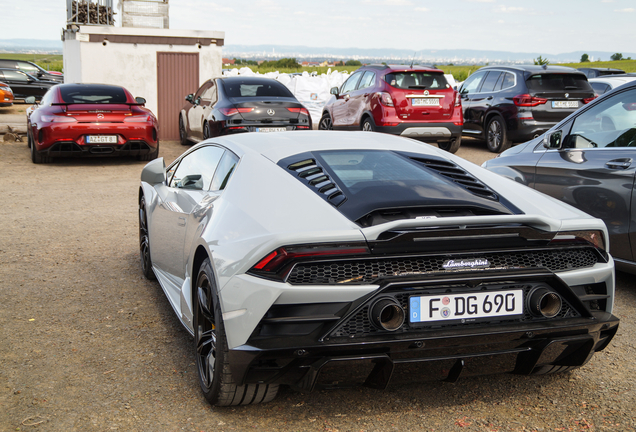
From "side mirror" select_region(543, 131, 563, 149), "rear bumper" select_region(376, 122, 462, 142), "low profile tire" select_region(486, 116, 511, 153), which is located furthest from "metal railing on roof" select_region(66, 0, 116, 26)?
"side mirror" select_region(543, 131, 563, 149)

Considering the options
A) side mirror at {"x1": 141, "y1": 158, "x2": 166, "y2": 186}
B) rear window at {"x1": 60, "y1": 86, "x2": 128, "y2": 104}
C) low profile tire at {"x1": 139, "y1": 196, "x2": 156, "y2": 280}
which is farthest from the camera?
rear window at {"x1": 60, "y1": 86, "x2": 128, "y2": 104}

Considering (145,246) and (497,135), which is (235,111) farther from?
(145,246)

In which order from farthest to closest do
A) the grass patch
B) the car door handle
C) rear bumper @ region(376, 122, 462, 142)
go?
1. the grass patch
2. rear bumper @ region(376, 122, 462, 142)
3. the car door handle

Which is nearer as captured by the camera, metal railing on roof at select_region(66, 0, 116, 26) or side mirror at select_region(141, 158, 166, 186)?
side mirror at select_region(141, 158, 166, 186)

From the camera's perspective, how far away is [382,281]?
101 inches

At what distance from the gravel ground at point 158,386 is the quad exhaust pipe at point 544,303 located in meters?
0.53

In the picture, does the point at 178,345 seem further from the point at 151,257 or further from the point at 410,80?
the point at 410,80

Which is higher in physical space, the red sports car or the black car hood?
the black car hood

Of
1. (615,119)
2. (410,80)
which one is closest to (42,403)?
(615,119)

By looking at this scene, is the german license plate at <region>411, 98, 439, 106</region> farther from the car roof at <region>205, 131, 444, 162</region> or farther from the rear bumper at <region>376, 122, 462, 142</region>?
the car roof at <region>205, 131, 444, 162</region>

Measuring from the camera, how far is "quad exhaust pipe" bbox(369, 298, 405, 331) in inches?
101

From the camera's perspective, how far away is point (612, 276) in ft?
9.91

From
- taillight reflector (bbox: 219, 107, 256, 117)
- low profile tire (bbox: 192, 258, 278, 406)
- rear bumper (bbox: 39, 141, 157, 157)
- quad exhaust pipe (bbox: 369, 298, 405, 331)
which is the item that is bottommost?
rear bumper (bbox: 39, 141, 157, 157)

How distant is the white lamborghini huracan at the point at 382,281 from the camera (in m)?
2.55
